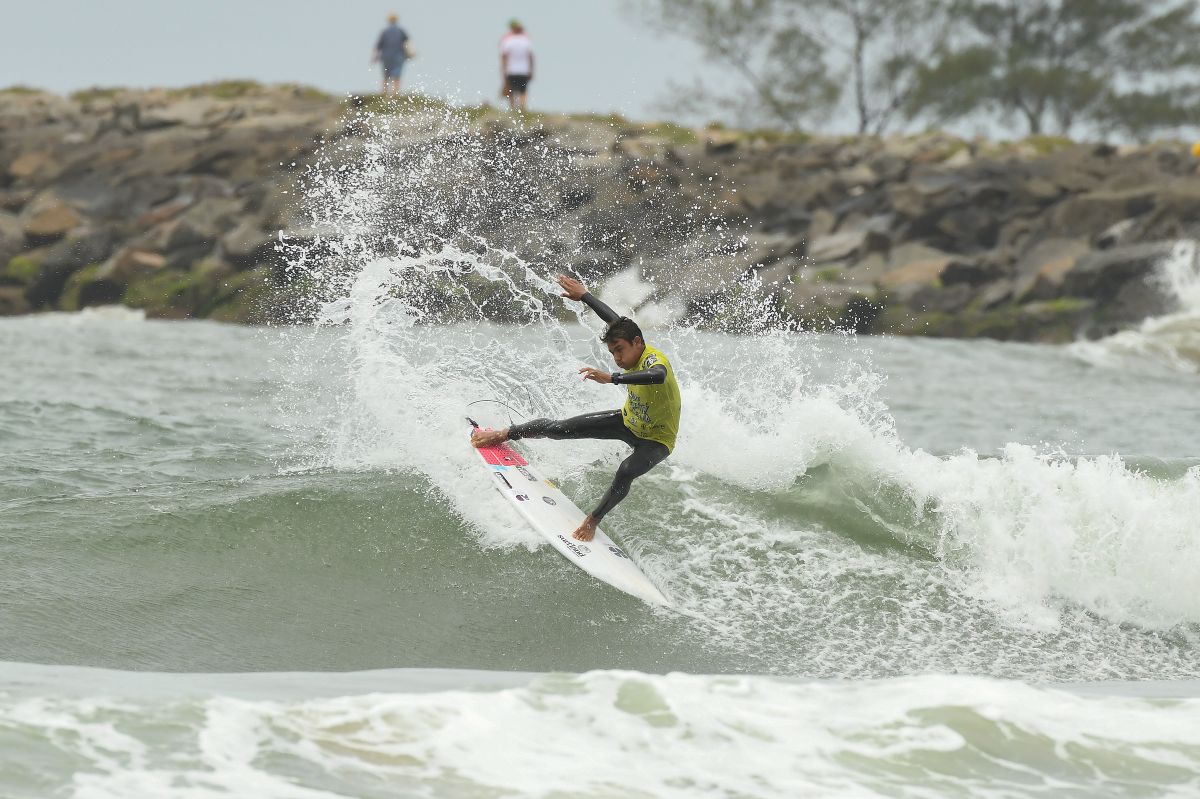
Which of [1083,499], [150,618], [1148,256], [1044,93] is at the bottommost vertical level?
[150,618]

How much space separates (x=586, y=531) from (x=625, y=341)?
1340mm

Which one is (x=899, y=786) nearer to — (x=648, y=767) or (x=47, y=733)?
(x=648, y=767)

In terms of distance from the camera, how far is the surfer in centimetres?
835

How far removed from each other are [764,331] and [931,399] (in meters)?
6.63

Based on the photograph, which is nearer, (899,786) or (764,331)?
(899,786)

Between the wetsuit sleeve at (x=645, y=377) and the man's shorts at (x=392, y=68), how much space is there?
20.4m

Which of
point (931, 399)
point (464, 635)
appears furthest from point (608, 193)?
point (464, 635)

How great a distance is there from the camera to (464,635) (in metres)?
7.62

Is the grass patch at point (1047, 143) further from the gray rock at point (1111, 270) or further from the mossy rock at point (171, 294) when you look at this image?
the mossy rock at point (171, 294)

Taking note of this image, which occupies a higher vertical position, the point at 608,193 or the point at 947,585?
the point at 608,193

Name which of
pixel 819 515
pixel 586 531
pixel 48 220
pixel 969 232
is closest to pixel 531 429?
pixel 586 531

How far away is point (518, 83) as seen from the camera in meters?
26.7

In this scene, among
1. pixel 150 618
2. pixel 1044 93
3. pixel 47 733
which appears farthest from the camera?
pixel 1044 93

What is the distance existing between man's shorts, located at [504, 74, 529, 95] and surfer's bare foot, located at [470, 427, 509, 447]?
59.4 feet
